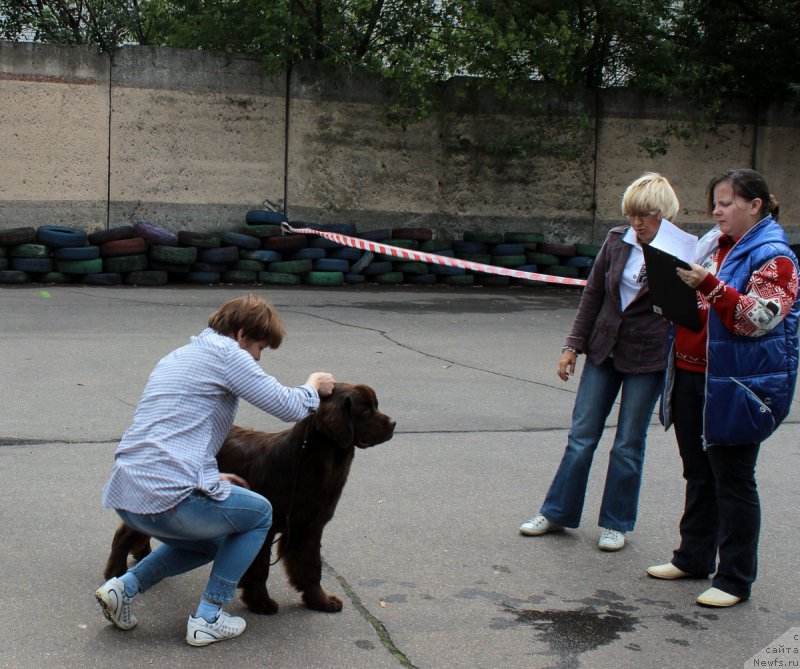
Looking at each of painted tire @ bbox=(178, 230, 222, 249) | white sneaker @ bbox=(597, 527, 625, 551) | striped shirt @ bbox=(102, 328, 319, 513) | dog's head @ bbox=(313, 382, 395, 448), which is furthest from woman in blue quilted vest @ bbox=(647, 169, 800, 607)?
painted tire @ bbox=(178, 230, 222, 249)

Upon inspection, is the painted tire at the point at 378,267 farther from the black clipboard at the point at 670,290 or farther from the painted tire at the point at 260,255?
the black clipboard at the point at 670,290

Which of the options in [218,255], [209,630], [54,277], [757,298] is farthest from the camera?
[218,255]

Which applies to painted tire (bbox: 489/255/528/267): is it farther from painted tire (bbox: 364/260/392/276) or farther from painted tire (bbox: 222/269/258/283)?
painted tire (bbox: 222/269/258/283)

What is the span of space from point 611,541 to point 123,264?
10142 mm

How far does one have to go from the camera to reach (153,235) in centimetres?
1392

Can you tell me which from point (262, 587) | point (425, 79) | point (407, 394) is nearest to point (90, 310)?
point (407, 394)

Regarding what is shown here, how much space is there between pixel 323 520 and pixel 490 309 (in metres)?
9.61

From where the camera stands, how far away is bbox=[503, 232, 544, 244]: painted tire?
16062mm

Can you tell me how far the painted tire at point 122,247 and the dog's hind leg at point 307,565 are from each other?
1042cm

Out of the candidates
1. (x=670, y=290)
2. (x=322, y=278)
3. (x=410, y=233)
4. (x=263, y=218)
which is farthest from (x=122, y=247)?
(x=670, y=290)

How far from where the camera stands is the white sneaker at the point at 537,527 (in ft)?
17.3

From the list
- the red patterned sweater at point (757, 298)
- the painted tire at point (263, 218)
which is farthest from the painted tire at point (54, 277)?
the red patterned sweater at point (757, 298)

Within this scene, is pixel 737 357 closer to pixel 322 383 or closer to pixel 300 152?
pixel 322 383

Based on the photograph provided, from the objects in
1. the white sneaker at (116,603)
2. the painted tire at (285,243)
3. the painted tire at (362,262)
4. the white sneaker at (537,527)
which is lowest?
the white sneaker at (537,527)
